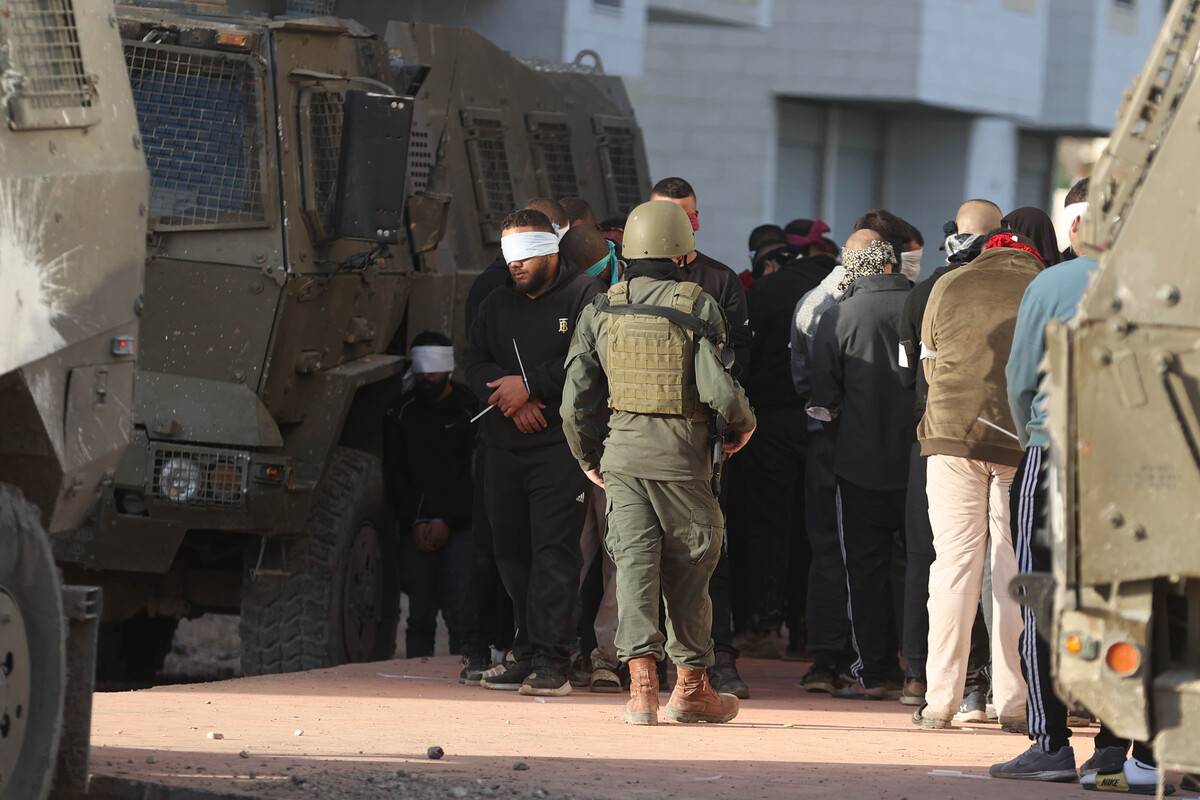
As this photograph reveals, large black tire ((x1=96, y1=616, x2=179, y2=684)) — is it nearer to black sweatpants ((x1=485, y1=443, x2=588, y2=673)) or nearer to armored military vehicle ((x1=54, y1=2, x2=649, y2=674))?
armored military vehicle ((x1=54, y1=2, x2=649, y2=674))

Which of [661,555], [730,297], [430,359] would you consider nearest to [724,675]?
[661,555]

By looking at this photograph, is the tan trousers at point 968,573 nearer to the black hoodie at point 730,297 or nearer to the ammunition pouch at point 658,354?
the ammunition pouch at point 658,354

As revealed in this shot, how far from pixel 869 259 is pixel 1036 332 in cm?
267

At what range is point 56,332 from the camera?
5914 millimetres

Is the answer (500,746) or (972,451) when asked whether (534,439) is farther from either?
(972,451)

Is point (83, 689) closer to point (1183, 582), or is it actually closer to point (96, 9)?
point (96, 9)

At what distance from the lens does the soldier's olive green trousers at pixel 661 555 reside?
27.0ft

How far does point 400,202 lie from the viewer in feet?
31.6

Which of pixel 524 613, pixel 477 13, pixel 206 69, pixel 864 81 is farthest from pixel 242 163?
pixel 864 81

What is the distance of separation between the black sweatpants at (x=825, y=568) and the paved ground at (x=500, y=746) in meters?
0.26

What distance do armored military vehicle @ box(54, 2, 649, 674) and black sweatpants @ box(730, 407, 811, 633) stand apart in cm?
163

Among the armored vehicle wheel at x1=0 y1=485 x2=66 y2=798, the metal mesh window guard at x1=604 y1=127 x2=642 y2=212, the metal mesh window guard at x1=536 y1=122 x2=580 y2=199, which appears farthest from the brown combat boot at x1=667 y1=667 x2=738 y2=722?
the metal mesh window guard at x1=604 y1=127 x2=642 y2=212

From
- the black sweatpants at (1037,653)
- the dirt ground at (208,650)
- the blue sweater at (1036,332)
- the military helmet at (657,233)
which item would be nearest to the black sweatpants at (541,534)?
the military helmet at (657,233)

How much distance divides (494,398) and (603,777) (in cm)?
230
